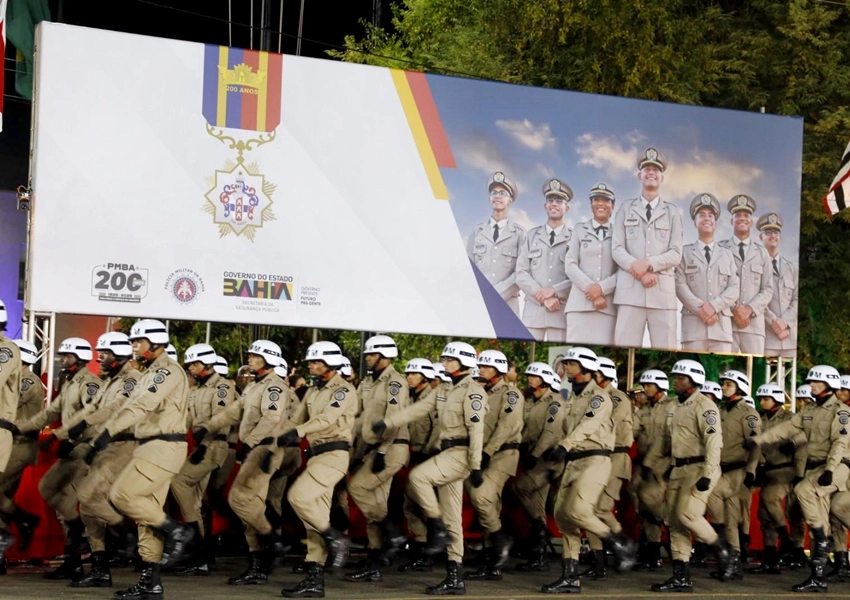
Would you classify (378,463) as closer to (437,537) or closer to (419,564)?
(437,537)

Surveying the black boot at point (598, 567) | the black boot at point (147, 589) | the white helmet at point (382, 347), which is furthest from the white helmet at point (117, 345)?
the black boot at point (598, 567)

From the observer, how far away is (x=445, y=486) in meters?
14.0

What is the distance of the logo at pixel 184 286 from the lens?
1688cm

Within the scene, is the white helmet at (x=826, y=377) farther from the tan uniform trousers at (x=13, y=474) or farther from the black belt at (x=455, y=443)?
the tan uniform trousers at (x=13, y=474)

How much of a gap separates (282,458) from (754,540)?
719cm

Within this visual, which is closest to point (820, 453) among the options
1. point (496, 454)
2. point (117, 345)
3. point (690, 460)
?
point (690, 460)

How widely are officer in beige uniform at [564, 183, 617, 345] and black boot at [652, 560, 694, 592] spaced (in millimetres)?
4632

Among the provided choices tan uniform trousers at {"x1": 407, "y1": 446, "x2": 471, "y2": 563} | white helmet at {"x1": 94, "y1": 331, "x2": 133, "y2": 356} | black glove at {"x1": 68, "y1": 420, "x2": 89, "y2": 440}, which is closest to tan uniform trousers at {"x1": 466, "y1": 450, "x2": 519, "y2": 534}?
tan uniform trousers at {"x1": 407, "y1": 446, "x2": 471, "y2": 563}

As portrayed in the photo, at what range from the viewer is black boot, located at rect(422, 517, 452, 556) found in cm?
1380

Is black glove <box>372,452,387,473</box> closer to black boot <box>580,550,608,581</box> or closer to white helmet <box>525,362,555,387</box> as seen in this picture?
black boot <box>580,550,608,581</box>

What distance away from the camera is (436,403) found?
47.5ft

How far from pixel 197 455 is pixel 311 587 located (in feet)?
8.12

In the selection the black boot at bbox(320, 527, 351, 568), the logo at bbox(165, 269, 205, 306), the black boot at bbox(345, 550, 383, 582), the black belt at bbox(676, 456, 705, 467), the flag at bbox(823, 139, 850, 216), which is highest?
the flag at bbox(823, 139, 850, 216)

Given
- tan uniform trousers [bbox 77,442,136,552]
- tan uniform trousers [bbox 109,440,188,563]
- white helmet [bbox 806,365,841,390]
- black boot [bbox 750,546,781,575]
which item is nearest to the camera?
tan uniform trousers [bbox 109,440,188,563]
